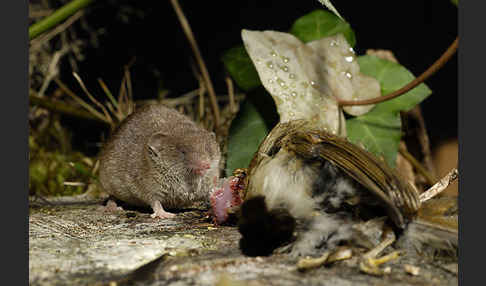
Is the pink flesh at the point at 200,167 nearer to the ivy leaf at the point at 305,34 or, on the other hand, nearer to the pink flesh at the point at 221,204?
the pink flesh at the point at 221,204

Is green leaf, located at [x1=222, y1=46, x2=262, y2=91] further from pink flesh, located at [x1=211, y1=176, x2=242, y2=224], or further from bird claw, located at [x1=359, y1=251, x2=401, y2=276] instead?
bird claw, located at [x1=359, y1=251, x2=401, y2=276]

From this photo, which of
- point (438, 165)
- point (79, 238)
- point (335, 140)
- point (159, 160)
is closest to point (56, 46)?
point (159, 160)

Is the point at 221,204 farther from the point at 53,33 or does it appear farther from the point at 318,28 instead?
the point at 53,33

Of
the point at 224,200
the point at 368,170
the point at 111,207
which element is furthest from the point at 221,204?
the point at 111,207

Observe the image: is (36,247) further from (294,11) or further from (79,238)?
(294,11)

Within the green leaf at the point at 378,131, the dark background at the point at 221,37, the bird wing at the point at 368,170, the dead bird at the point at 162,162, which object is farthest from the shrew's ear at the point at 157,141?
the dark background at the point at 221,37

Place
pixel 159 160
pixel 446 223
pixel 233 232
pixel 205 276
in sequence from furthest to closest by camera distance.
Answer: pixel 159 160
pixel 233 232
pixel 446 223
pixel 205 276
